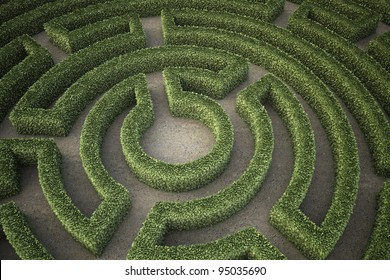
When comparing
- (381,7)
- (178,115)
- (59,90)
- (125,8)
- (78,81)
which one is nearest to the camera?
(178,115)

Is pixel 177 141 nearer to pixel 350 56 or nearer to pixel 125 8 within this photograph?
pixel 350 56

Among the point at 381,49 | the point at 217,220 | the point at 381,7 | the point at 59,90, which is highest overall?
the point at 381,7

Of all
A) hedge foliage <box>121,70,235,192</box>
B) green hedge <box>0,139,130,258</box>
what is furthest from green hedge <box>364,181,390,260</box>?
green hedge <box>0,139,130,258</box>

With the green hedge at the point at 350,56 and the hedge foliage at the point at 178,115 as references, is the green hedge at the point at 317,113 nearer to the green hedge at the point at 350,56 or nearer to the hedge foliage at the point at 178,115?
the green hedge at the point at 350,56

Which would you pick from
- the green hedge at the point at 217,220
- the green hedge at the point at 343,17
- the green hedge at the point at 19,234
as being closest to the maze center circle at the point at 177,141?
the green hedge at the point at 217,220

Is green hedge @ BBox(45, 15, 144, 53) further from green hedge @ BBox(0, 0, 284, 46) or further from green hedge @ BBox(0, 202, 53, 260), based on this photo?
green hedge @ BBox(0, 202, 53, 260)

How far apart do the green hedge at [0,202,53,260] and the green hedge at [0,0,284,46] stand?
582 inches

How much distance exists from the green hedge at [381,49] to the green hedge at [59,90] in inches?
617

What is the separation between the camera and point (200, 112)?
1005 inches

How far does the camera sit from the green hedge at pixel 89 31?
2931 cm

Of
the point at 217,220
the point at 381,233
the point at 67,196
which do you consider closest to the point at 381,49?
the point at 381,233

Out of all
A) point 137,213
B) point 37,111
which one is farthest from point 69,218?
point 37,111

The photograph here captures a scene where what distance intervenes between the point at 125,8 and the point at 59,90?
9160 mm
